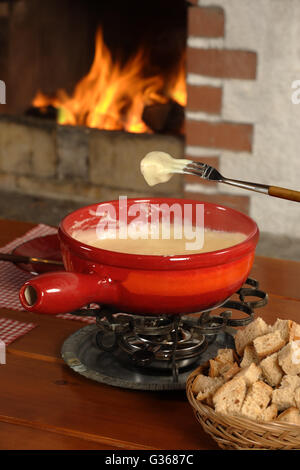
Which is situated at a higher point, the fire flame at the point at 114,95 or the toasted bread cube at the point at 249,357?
the fire flame at the point at 114,95

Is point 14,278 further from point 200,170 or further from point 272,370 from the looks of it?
point 272,370

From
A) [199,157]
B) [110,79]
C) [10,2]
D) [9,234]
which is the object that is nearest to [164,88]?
[110,79]

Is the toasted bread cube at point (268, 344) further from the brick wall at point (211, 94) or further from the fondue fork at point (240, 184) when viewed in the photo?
the brick wall at point (211, 94)

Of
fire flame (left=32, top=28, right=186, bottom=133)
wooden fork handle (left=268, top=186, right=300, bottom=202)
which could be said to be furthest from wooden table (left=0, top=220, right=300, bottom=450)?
fire flame (left=32, top=28, right=186, bottom=133)

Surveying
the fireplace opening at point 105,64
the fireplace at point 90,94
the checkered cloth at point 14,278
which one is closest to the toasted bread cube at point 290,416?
the checkered cloth at point 14,278

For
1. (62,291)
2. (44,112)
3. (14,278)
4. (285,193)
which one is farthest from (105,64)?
(62,291)

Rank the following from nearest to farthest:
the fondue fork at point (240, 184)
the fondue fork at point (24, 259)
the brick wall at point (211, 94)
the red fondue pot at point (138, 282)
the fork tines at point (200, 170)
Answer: the red fondue pot at point (138, 282), the fondue fork at point (240, 184), the fork tines at point (200, 170), the fondue fork at point (24, 259), the brick wall at point (211, 94)

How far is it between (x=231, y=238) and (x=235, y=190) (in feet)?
5.10

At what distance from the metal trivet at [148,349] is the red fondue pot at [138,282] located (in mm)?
26

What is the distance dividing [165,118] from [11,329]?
1827 mm

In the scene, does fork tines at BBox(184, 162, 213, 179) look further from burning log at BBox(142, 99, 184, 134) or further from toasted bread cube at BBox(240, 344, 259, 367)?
burning log at BBox(142, 99, 184, 134)

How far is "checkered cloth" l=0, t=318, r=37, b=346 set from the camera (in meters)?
0.94

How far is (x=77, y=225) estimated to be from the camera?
0.90 meters

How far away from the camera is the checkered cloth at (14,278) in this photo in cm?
104
